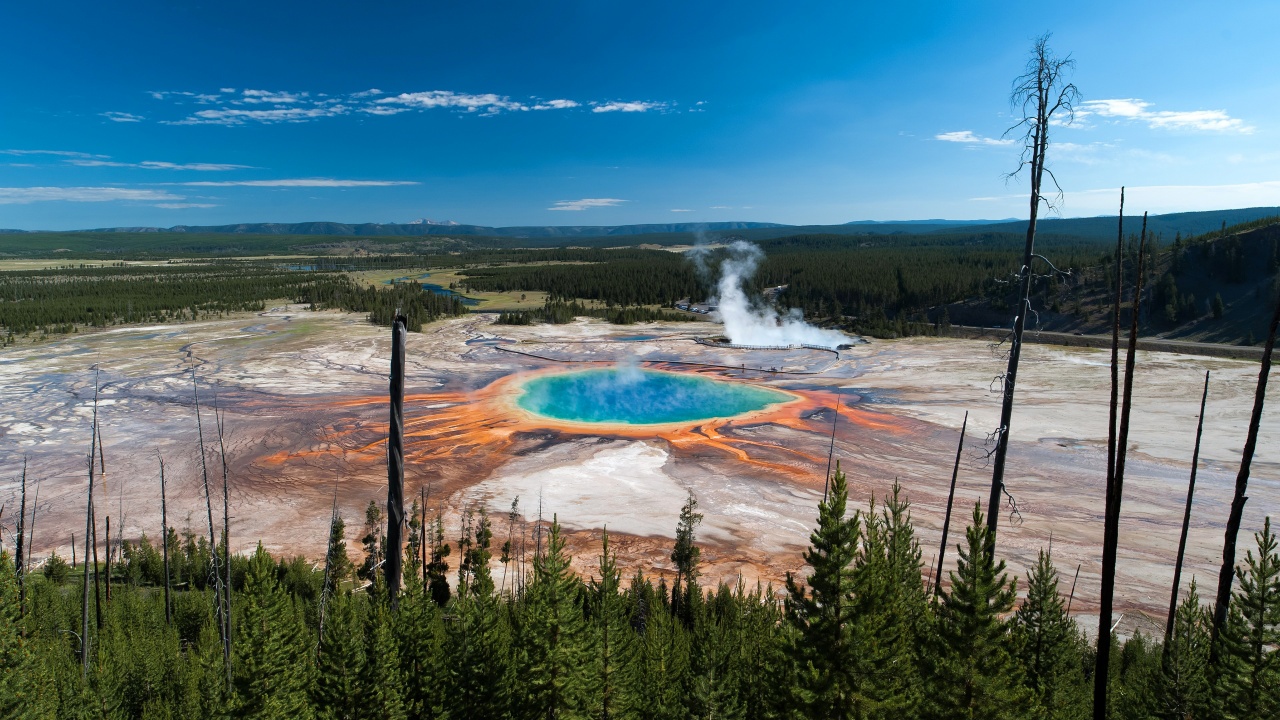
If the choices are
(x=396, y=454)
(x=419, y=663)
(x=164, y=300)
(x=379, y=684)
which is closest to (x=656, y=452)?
(x=419, y=663)

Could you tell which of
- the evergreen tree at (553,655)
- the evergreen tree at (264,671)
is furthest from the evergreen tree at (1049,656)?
the evergreen tree at (264,671)

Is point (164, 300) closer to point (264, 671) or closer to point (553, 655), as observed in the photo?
point (264, 671)

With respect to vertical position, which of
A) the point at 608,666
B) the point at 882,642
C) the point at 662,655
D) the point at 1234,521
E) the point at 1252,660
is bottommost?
the point at 662,655

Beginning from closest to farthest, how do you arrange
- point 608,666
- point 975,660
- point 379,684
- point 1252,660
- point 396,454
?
point 396,454 < point 975,660 < point 1252,660 < point 379,684 < point 608,666

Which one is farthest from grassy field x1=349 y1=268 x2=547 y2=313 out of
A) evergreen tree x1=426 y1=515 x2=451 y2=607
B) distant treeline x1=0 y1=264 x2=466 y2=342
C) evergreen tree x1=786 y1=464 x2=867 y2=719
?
evergreen tree x1=786 y1=464 x2=867 y2=719

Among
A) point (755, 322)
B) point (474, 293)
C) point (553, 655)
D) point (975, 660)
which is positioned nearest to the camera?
point (975, 660)

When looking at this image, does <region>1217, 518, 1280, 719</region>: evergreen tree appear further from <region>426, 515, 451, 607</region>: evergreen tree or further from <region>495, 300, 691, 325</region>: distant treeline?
<region>495, 300, 691, 325</region>: distant treeline

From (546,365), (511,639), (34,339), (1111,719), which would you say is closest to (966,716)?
(1111,719)

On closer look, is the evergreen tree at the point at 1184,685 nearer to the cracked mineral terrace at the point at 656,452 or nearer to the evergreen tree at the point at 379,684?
the cracked mineral terrace at the point at 656,452
